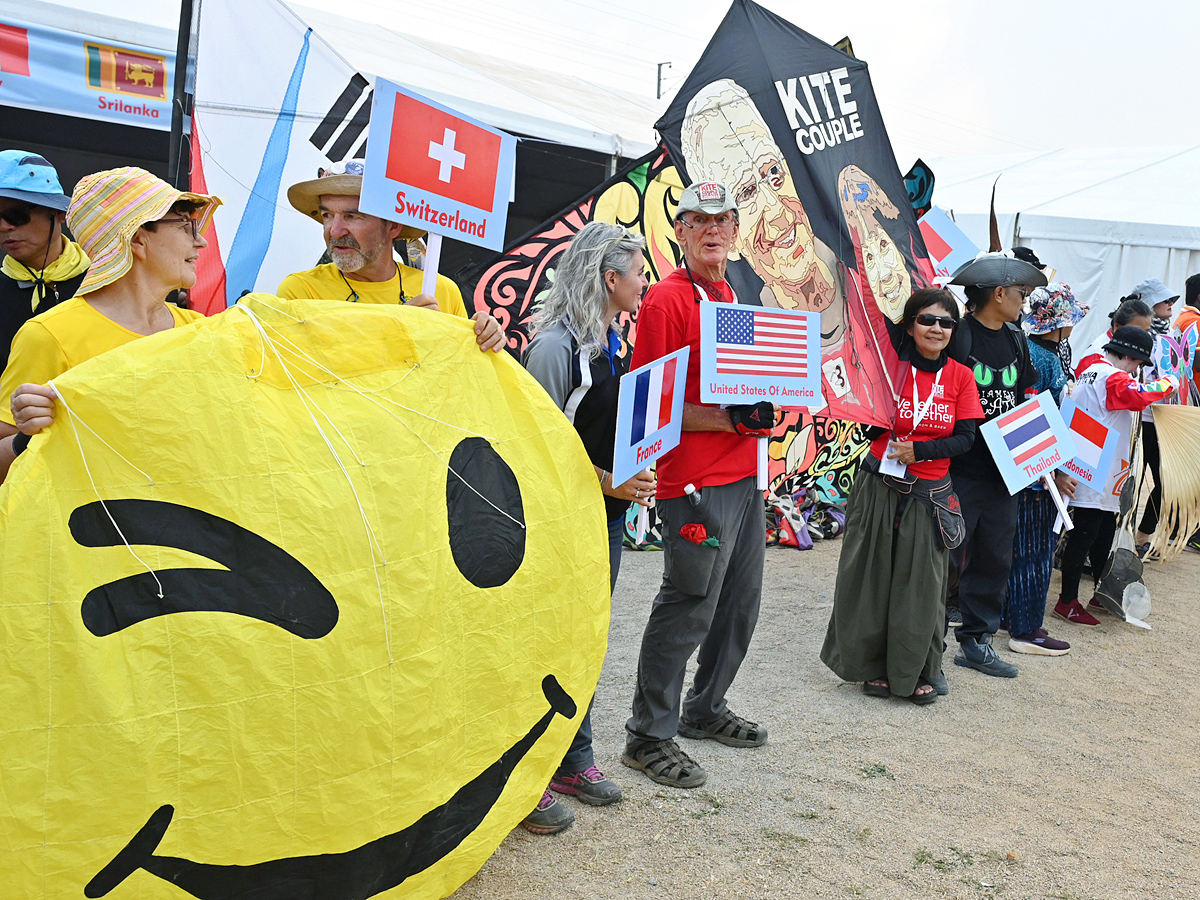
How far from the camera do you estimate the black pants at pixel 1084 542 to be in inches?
207

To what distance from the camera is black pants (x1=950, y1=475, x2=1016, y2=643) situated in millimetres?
4301

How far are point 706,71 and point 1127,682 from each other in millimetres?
3412

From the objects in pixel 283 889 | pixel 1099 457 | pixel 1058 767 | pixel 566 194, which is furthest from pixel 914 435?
pixel 566 194

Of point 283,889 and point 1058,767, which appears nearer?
point 283,889

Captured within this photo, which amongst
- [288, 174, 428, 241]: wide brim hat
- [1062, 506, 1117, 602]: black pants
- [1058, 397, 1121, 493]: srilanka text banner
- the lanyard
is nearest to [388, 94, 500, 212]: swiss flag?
[288, 174, 428, 241]: wide brim hat

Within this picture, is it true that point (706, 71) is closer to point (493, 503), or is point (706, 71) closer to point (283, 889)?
point (493, 503)

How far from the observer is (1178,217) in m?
11.9

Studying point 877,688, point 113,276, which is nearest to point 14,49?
point 113,276

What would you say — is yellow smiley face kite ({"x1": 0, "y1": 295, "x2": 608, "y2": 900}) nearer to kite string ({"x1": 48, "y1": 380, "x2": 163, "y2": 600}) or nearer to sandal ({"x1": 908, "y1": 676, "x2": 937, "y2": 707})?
kite string ({"x1": 48, "y1": 380, "x2": 163, "y2": 600})

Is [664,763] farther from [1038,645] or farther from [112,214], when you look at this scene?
[1038,645]

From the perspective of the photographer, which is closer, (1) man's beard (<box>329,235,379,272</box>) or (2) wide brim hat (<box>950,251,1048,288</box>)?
(1) man's beard (<box>329,235,379,272</box>)

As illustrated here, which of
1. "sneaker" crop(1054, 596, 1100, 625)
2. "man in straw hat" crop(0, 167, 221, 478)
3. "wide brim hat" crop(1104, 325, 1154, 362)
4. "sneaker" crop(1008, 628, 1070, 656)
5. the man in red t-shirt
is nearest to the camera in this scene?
"man in straw hat" crop(0, 167, 221, 478)

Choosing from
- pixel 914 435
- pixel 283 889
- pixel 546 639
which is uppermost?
pixel 914 435

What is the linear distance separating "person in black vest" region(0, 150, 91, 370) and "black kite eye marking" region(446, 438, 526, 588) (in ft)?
5.14
